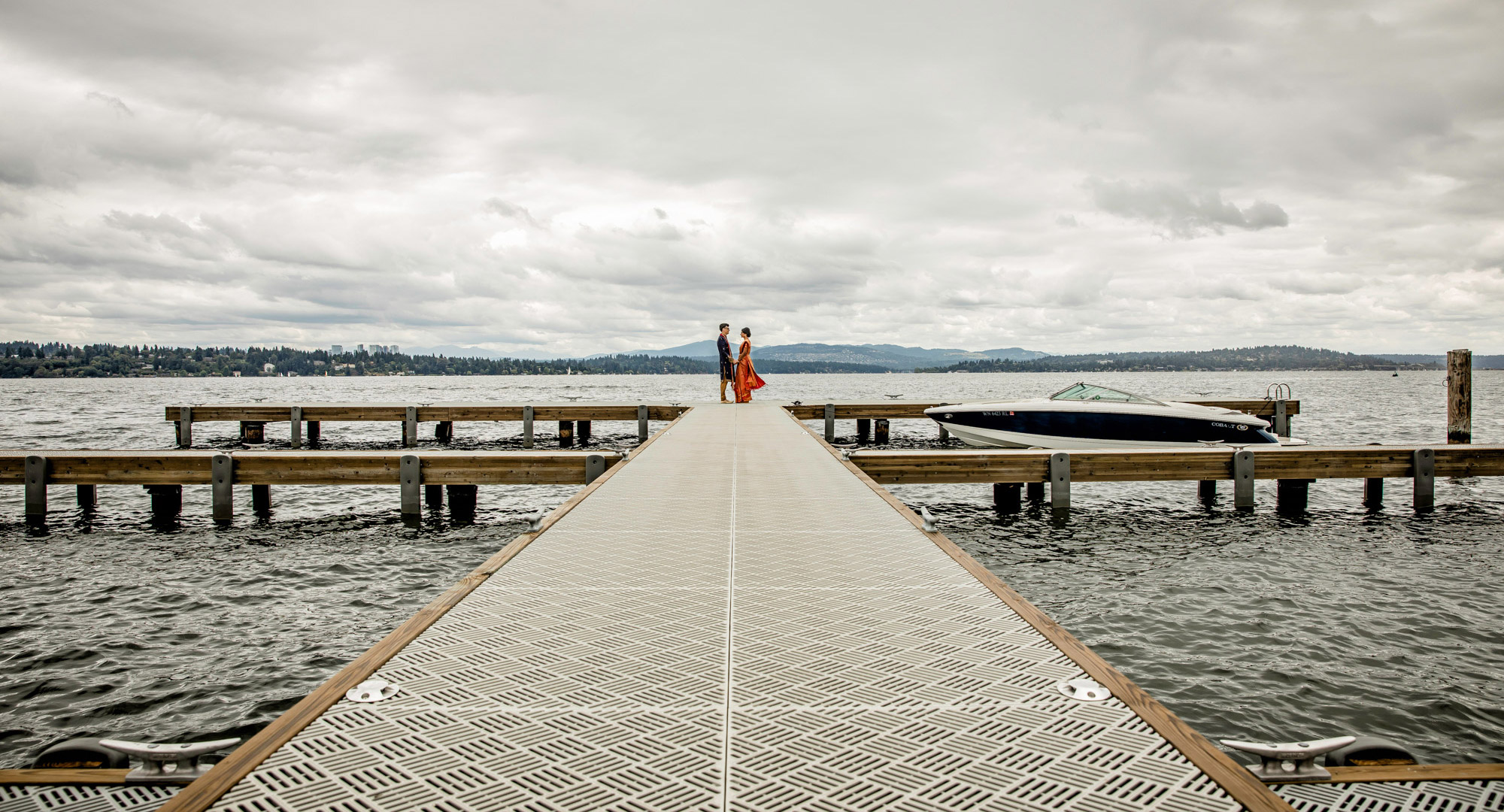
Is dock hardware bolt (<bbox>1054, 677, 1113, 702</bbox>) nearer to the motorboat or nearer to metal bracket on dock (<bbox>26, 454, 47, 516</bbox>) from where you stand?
the motorboat

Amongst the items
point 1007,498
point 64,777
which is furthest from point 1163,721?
point 1007,498

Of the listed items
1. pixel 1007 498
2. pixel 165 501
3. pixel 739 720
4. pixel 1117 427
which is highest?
pixel 1117 427

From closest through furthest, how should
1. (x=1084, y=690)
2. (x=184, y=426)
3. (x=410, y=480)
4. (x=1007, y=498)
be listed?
(x=1084, y=690), (x=410, y=480), (x=1007, y=498), (x=184, y=426)

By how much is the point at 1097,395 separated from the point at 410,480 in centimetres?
1331

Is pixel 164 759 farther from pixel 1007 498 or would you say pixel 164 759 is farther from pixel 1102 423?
pixel 1102 423

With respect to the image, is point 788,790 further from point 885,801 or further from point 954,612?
point 954,612

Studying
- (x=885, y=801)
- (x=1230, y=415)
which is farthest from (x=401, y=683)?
(x=1230, y=415)

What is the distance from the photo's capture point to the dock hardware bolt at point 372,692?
2995 millimetres

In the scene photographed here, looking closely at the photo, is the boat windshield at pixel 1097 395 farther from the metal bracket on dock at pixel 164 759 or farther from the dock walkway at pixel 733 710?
the metal bracket on dock at pixel 164 759

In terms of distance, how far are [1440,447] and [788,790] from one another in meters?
14.0

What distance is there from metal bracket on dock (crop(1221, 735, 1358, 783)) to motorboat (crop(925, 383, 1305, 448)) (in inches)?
525

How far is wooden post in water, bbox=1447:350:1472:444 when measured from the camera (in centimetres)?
1881

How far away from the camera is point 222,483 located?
36.3ft

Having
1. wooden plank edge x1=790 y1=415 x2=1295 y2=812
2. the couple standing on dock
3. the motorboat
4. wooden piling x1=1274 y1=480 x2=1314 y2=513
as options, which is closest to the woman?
the couple standing on dock
